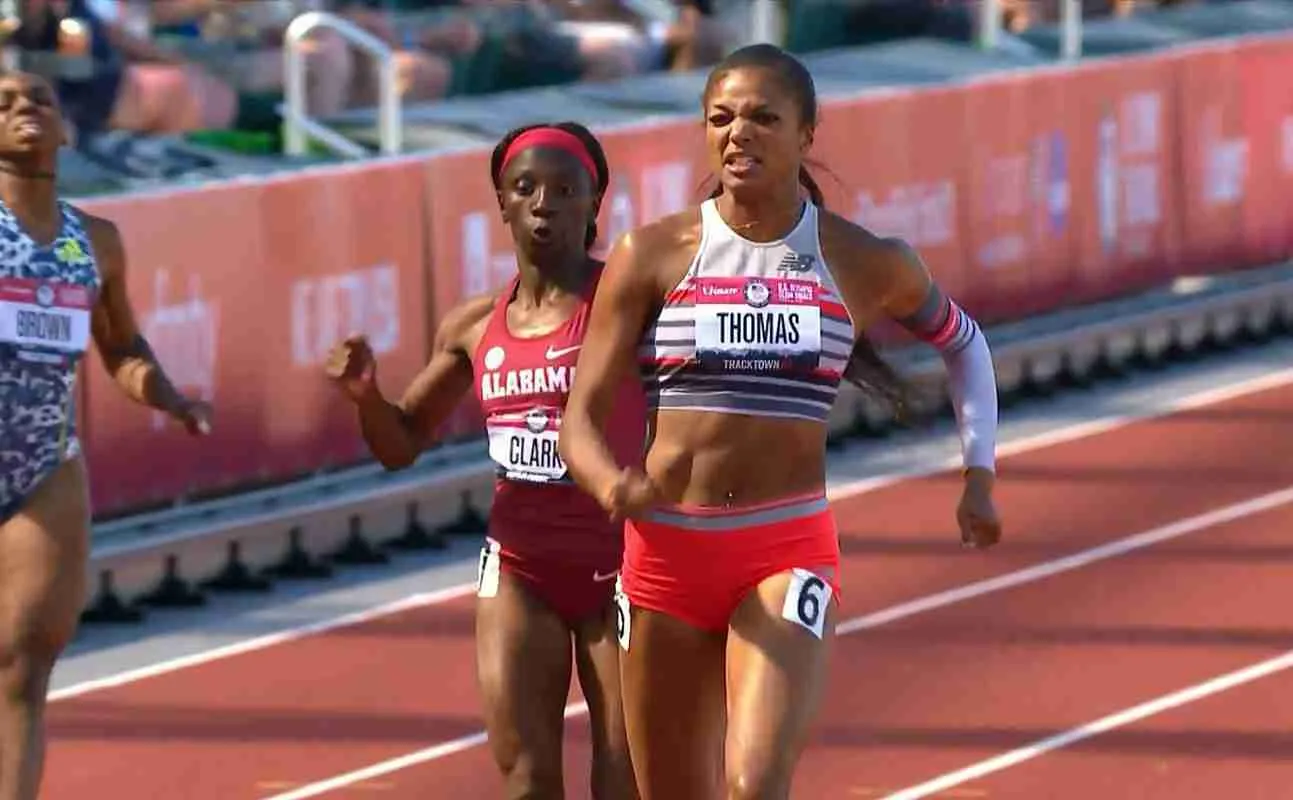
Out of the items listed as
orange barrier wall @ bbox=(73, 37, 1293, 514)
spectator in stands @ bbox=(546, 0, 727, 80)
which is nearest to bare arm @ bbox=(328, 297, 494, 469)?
orange barrier wall @ bbox=(73, 37, 1293, 514)

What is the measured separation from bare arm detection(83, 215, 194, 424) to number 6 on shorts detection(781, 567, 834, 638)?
7.36ft

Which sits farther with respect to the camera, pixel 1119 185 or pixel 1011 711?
pixel 1119 185

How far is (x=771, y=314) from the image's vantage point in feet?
23.6

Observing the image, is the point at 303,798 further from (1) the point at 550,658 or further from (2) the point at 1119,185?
(2) the point at 1119,185

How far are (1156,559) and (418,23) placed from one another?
6.09m

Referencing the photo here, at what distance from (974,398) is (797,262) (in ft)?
2.15

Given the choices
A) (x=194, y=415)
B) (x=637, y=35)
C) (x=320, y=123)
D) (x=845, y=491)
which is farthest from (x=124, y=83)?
(x=194, y=415)

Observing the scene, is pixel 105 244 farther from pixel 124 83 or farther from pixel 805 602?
pixel 124 83

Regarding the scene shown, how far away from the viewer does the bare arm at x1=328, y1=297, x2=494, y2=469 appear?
8320mm

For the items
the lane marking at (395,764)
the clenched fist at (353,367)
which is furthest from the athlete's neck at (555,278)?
the lane marking at (395,764)

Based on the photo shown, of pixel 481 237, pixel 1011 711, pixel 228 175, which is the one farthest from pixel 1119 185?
pixel 1011 711

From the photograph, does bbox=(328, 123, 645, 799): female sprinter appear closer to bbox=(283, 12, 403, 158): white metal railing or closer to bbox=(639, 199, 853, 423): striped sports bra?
bbox=(639, 199, 853, 423): striped sports bra

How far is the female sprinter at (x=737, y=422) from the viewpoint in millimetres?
7172

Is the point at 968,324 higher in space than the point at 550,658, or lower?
higher
